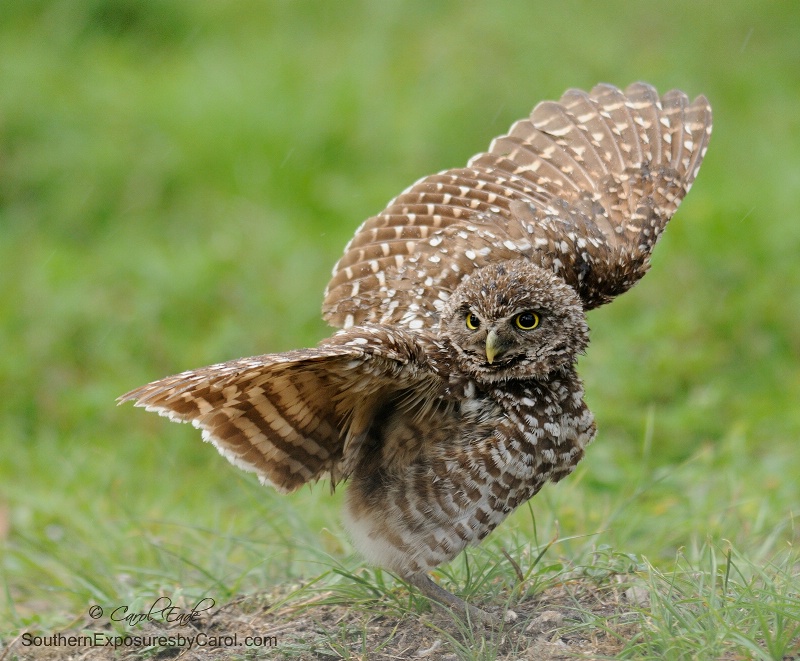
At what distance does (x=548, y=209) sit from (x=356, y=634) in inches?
76.6

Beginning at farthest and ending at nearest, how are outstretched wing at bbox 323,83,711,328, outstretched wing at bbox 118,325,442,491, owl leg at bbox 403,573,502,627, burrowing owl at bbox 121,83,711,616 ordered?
outstretched wing at bbox 323,83,711,328 → owl leg at bbox 403,573,502,627 → burrowing owl at bbox 121,83,711,616 → outstretched wing at bbox 118,325,442,491

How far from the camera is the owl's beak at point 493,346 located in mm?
3797

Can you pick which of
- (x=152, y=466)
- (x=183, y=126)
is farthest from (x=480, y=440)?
(x=183, y=126)

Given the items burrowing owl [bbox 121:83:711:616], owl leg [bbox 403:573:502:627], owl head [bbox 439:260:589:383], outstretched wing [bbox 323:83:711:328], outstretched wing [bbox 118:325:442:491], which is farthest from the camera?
outstretched wing [bbox 323:83:711:328]

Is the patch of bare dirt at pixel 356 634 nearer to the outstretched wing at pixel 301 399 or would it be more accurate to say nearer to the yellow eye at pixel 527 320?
the outstretched wing at pixel 301 399

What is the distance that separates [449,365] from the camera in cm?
386

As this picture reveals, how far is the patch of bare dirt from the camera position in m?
3.53

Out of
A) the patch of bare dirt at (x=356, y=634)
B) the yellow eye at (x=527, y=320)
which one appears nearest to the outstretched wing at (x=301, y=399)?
the yellow eye at (x=527, y=320)

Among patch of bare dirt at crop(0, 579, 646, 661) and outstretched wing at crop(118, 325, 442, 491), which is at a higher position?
outstretched wing at crop(118, 325, 442, 491)

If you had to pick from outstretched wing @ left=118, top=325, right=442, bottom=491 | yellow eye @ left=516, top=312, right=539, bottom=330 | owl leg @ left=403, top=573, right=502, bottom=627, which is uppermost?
yellow eye @ left=516, top=312, right=539, bottom=330

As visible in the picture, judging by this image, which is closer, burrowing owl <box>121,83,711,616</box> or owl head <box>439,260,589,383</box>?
burrowing owl <box>121,83,711,616</box>
